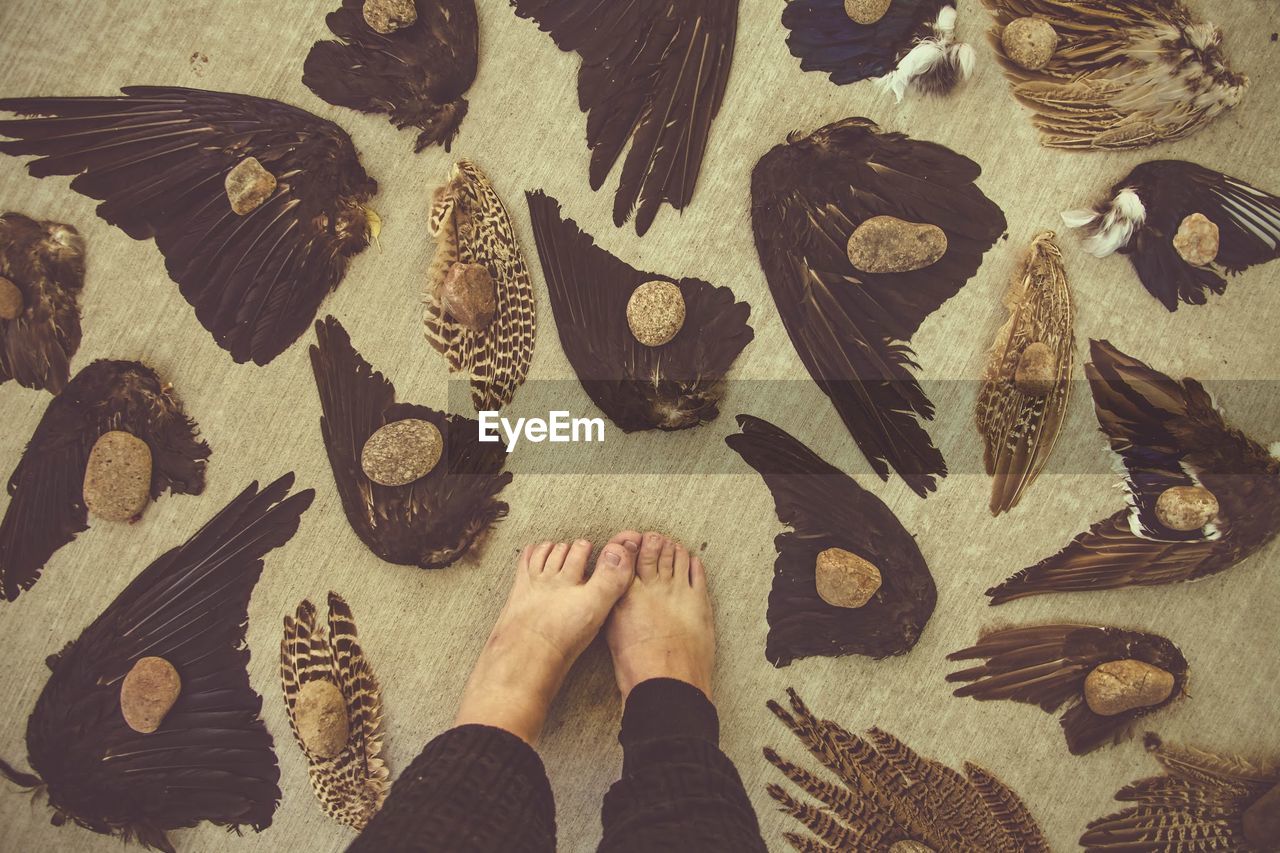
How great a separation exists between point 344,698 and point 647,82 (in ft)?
3.59

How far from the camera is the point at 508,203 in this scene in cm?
114

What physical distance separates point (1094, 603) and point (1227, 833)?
1.30 feet

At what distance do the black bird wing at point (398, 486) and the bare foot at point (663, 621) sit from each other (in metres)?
0.26

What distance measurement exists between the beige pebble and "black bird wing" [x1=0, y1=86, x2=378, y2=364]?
2.63 ft

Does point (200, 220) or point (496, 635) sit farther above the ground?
point (200, 220)

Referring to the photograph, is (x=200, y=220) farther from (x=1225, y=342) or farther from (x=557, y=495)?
(x=1225, y=342)

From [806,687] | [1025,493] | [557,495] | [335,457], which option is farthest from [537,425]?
[1025,493]

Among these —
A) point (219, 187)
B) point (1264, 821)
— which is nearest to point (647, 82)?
point (219, 187)

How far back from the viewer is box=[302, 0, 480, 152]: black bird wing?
1128mm

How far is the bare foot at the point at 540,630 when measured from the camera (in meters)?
1.07

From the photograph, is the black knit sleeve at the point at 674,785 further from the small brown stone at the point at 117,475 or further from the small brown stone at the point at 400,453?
the small brown stone at the point at 117,475

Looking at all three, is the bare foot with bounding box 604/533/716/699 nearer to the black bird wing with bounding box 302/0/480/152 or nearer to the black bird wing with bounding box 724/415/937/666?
the black bird wing with bounding box 724/415/937/666

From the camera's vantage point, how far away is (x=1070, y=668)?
110cm

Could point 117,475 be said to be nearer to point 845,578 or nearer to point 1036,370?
point 845,578
